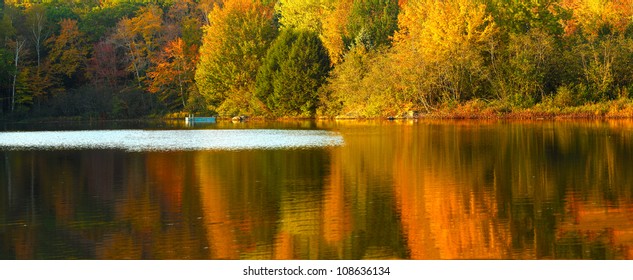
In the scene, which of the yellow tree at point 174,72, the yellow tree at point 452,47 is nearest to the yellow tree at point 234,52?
the yellow tree at point 174,72

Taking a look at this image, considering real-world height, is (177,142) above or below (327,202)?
above

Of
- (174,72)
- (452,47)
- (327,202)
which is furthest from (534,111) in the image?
(327,202)

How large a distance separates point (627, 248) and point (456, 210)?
471 centimetres

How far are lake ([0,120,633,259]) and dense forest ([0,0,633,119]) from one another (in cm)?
2398

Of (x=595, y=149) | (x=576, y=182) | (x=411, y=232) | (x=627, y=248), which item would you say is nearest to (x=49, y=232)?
(x=411, y=232)

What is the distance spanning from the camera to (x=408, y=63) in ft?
205

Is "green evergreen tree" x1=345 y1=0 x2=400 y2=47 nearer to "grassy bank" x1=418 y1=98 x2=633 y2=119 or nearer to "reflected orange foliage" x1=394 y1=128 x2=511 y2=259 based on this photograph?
"grassy bank" x1=418 y1=98 x2=633 y2=119

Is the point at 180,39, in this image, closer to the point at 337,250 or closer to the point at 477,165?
the point at 477,165

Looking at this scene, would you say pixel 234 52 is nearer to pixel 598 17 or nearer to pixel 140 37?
pixel 140 37

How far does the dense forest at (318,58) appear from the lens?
2338 inches

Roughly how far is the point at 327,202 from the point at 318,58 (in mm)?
52599

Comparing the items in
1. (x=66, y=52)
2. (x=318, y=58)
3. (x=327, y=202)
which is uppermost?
(x=66, y=52)

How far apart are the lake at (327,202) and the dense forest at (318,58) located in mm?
23982

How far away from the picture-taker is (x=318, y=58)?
71438 millimetres
